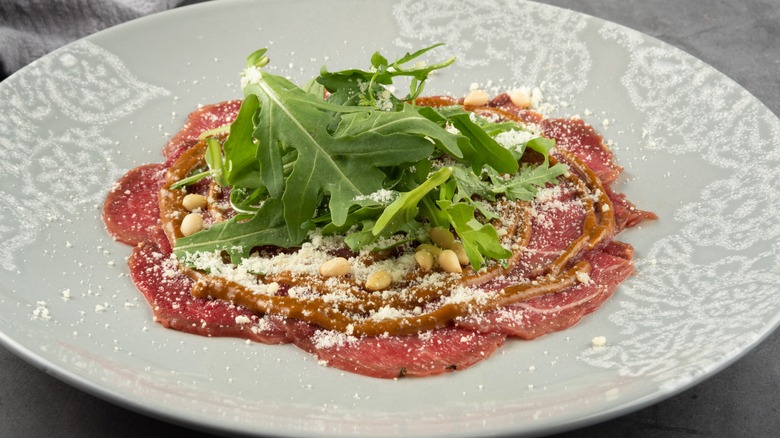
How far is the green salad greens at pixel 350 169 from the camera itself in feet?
15.5

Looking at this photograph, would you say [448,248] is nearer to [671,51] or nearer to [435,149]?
[435,149]

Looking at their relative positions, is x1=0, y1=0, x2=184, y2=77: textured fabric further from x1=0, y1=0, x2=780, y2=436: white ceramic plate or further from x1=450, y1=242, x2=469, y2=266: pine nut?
x1=450, y1=242, x2=469, y2=266: pine nut

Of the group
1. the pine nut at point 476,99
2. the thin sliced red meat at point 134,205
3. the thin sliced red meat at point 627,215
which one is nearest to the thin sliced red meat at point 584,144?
the thin sliced red meat at point 627,215

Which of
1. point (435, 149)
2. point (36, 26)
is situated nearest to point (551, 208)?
point (435, 149)

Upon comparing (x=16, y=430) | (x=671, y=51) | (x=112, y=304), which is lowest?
(x=16, y=430)

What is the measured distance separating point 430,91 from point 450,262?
2121 mm

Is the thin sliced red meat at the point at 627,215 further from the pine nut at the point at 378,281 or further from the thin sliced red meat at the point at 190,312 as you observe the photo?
the thin sliced red meat at the point at 190,312

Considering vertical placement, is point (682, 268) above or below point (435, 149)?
below

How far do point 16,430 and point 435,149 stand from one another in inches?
95.5

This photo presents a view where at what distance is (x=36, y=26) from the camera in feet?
24.4

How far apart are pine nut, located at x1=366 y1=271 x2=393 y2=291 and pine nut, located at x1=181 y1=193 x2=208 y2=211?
1164 mm

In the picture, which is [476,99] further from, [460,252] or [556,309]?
[556,309]

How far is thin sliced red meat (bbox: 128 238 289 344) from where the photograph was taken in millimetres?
4562

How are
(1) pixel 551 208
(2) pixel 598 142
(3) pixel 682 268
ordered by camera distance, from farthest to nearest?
(2) pixel 598 142 → (1) pixel 551 208 → (3) pixel 682 268
